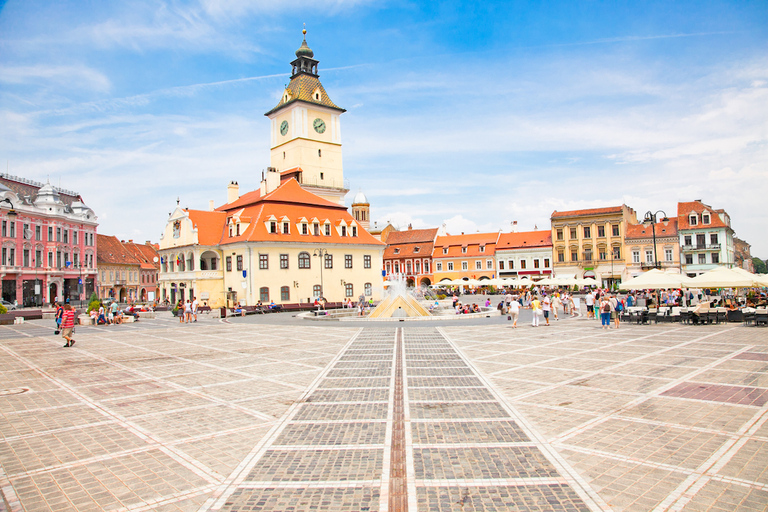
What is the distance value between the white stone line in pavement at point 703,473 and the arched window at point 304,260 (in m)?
44.2

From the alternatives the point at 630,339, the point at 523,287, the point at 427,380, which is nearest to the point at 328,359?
the point at 427,380

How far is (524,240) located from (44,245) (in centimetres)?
6744

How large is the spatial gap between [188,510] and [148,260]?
328ft

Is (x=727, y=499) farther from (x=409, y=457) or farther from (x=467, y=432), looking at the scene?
(x=409, y=457)

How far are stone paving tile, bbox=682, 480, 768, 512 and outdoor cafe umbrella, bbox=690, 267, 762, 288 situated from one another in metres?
22.2

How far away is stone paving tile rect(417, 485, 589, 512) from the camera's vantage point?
17.4ft

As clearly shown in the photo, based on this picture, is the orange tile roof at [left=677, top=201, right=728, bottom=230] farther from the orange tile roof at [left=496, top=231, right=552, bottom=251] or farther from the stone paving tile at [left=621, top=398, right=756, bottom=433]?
the stone paving tile at [left=621, top=398, right=756, bottom=433]

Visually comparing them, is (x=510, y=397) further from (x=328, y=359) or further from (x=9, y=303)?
(x=9, y=303)

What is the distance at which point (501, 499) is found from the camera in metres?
5.52

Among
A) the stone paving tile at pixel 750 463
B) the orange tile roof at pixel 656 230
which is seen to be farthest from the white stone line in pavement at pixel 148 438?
the orange tile roof at pixel 656 230

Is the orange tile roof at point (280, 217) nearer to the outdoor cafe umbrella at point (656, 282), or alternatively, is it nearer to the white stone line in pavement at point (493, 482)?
the outdoor cafe umbrella at point (656, 282)

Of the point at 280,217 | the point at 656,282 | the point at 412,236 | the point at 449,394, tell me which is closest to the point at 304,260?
the point at 280,217

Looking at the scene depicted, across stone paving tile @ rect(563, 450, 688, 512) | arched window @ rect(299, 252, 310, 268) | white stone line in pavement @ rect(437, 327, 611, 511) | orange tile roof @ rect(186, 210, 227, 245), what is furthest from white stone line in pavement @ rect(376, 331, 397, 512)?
orange tile roof @ rect(186, 210, 227, 245)

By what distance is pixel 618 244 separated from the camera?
67.2 m
